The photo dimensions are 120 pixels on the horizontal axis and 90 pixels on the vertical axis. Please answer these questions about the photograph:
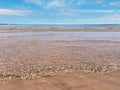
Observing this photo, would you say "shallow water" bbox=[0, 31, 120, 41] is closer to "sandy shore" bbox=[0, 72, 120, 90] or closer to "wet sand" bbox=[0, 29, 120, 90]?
"wet sand" bbox=[0, 29, 120, 90]

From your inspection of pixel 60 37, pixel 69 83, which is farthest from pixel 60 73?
pixel 60 37

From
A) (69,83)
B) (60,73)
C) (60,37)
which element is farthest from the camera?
(60,37)

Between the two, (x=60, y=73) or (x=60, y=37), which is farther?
(x=60, y=37)

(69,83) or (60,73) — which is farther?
(60,73)

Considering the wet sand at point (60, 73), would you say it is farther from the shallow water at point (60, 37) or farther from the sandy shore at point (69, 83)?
the shallow water at point (60, 37)

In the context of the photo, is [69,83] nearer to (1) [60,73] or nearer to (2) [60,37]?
(1) [60,73]

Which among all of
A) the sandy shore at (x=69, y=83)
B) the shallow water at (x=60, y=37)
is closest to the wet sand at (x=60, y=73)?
the sandy shore at (x=69, y=83)

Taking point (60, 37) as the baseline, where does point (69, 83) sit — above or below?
above

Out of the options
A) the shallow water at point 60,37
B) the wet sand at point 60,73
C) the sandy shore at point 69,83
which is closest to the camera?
the sandy shore at point 69,83

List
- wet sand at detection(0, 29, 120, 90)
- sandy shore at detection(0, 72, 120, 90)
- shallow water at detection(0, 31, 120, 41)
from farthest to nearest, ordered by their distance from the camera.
A: shallow water at detection(0, 31, 120, 41) → wet sand at detection(0, 29, 120, 90) → sandy shore at detection(0, 72, 120, 90)

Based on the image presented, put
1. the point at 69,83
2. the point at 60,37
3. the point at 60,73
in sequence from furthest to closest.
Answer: the point at 60,37
the point at 60,73
the point at 69,83

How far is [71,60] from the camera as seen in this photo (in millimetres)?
9016

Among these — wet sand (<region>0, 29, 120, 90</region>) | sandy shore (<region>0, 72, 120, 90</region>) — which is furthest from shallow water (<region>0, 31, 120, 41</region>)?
sandy shore (<region>0, 72, 120, 90</region>)

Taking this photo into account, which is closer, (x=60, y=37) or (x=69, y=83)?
(x=69, y=83)
